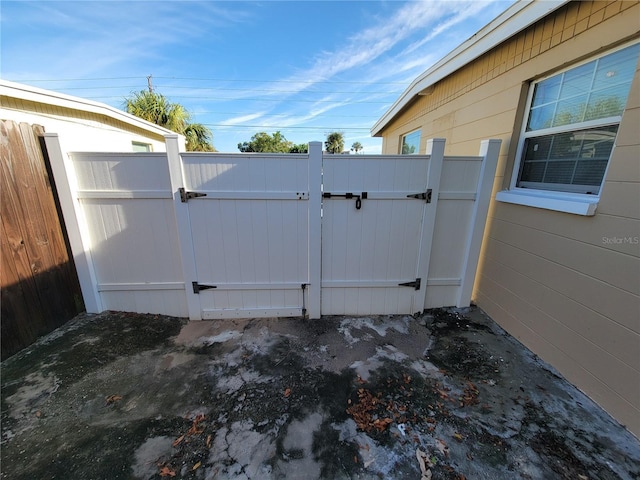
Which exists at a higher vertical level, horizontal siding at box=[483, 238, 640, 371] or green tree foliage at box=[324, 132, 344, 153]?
green tree foliage at box=[324, 132, 344, 153]

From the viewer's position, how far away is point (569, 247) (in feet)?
6.48

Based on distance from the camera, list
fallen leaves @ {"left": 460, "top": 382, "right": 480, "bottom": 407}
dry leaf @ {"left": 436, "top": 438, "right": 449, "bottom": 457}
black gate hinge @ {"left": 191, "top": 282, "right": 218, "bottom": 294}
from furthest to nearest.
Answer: black gate hinge @ {"left": 191, "top": 282, "right": 218, "bottom": 294}, fallen leaves @ {"left": 460, "top": 382, "right": 480, "bottom": 407}, dry leaf @ {"left": 436, "top": 438, "right": 449, "bottom": 457}

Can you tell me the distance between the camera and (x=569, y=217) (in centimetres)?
196

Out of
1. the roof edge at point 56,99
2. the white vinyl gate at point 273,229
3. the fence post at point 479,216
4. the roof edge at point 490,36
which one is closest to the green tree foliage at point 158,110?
the roof edge at point 56,99

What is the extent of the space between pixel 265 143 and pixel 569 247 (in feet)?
96.9

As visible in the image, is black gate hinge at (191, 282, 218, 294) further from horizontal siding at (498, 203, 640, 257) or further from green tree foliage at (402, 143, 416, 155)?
green tree foliage at (402, 143, 416, 155)

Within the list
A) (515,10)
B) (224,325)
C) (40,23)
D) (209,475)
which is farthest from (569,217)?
(40,23)

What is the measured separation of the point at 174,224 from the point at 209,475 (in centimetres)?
212

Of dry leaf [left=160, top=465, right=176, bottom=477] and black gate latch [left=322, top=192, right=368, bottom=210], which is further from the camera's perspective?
black gate latch [left=322, top=192, right=368, bottom=210]

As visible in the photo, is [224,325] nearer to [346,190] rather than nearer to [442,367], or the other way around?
[346,190]

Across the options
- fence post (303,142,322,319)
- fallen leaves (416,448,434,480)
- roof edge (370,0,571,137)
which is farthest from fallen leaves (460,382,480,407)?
roof edge (370,0,571,137)

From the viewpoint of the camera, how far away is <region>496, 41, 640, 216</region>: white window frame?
1.78m

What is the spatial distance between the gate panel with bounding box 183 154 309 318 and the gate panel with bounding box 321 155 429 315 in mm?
284

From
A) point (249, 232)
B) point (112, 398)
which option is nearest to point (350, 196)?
point (249, 232)
